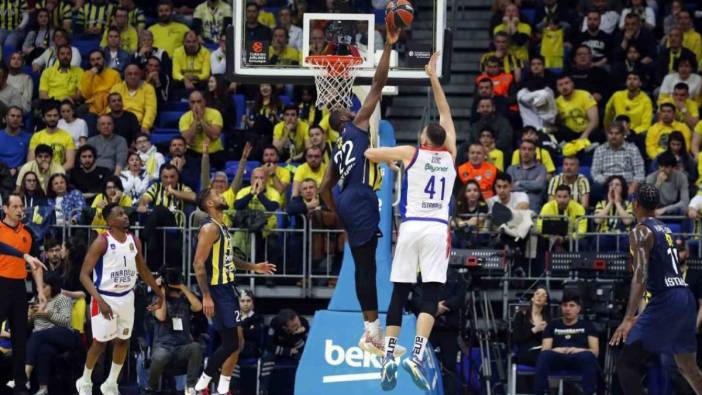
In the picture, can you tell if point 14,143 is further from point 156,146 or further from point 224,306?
point 224,306

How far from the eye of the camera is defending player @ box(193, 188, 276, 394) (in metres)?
17.0

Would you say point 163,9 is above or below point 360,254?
above

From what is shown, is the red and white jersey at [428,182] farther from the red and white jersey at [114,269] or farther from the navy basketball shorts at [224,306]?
the red and white jersey at [114,269]

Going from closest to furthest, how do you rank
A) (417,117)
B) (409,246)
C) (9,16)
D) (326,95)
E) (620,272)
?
1. (409,246)
2. (326,95)
3. (620,272)
4. (417,117)
5. (9,16)

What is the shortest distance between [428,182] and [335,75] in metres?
2.27

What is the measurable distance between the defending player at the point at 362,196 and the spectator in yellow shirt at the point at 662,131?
7.61 m

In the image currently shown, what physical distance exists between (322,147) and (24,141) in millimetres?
4345

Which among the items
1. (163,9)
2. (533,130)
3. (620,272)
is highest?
(163,9)

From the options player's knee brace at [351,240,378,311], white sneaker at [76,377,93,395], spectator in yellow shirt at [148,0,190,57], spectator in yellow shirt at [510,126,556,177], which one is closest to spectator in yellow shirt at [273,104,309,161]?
spectator in yellow shirt at [510,126,556,177]

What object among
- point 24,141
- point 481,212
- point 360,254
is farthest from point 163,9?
point 360,254

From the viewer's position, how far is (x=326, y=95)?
16.5 meters

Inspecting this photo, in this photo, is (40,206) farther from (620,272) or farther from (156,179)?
(620,272)

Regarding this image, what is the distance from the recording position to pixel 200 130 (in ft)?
73.4

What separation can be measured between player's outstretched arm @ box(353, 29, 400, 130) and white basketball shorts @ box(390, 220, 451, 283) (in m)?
1.04
